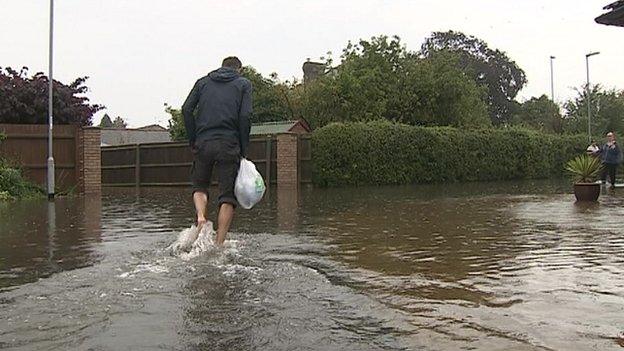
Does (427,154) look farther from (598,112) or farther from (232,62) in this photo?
(598,112)

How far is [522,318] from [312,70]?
45.5 meters

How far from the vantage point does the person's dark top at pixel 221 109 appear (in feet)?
21.5

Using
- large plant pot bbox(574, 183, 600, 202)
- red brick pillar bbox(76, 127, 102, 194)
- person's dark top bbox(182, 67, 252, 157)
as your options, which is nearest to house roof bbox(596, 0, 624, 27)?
person's dark top bbox(182, 67, 252, 157)

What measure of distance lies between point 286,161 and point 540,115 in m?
38.8

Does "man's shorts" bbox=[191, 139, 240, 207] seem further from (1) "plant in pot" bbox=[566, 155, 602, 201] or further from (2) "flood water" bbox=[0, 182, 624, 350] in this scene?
(1) "plant in pot" bbox=[566, 155, 602, 201]

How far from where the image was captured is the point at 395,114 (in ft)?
108

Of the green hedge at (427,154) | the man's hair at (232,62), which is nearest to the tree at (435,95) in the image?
the green hedge at (427,154)

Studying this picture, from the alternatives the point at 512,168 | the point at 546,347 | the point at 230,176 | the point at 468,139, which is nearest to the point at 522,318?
the point at 546,347

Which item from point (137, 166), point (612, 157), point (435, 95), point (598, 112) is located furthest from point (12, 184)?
point (598, 112)

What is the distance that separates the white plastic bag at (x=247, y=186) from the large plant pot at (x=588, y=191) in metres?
8.52

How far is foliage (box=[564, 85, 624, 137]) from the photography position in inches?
1933

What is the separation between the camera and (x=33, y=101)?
19781mm

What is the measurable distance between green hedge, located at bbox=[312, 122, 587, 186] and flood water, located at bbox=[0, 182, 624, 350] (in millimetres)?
15993

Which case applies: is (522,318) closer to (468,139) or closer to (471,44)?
(468,139)
